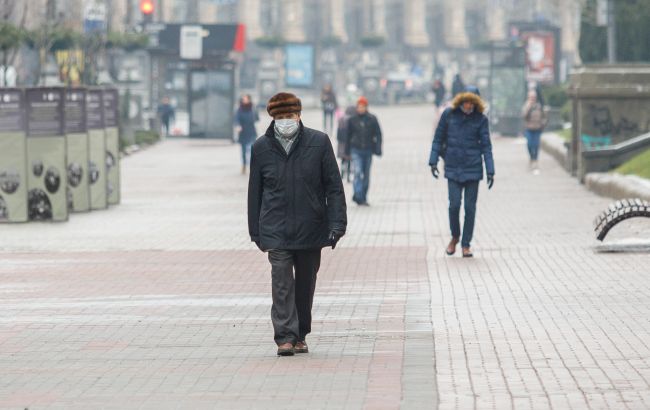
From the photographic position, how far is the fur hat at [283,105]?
10586 mm

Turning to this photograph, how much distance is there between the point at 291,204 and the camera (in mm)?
10602

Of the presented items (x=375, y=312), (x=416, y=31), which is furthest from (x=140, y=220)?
(x=416, y=31)

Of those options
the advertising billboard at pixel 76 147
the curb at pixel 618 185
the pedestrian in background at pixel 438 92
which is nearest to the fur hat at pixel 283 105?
the curb at pixel 618 185

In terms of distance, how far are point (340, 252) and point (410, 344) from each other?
24.0 ft

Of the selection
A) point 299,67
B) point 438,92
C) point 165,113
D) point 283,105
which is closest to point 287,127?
point 283,105

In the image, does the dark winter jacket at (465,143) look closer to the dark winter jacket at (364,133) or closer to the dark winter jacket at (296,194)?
the dark winter jacket at (296,194)

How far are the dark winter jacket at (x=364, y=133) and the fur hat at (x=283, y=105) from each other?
1576cm

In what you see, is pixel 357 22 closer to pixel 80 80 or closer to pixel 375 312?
pixel 80 80

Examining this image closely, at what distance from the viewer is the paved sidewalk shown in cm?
925

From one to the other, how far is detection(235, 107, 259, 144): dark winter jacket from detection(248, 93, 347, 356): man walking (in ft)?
81.2

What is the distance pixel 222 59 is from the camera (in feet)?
173

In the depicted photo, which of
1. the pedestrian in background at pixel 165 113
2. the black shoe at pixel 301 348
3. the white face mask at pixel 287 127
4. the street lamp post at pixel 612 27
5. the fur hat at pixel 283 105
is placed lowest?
the pedestrian in background at pixel 165 113

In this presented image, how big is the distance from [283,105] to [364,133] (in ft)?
52.0

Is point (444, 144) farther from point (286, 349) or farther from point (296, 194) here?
point (286, 349)
